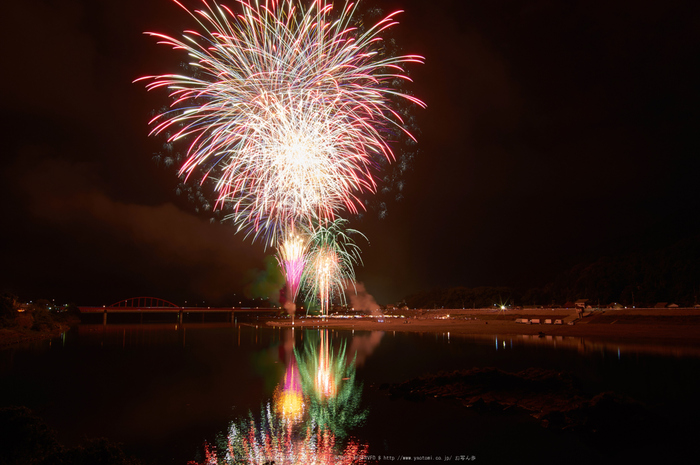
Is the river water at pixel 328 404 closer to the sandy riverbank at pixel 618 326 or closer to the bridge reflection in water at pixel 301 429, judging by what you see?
the bridge reflection in water at pixel 301 429

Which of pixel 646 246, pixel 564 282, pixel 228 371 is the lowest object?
pixel 228 371

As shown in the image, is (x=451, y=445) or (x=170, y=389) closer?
(x=451, y=445)

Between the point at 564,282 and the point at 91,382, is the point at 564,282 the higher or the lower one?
the higher one

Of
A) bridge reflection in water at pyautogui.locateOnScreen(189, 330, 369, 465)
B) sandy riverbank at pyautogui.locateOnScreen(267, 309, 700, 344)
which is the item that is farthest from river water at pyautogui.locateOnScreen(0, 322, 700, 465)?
sandy riverbank at pyautogui.locateOnScreen(267, 309, 700, 344)

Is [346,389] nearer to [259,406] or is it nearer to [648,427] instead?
[259,406]

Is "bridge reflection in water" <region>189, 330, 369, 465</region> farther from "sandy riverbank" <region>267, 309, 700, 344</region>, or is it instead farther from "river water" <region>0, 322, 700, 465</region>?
"sandy riverbank" <region>267, 309, 700, 344</region>

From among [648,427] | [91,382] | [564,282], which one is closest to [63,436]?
[91,382]

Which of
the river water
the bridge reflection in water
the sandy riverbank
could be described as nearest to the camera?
the bridge reflection in water
